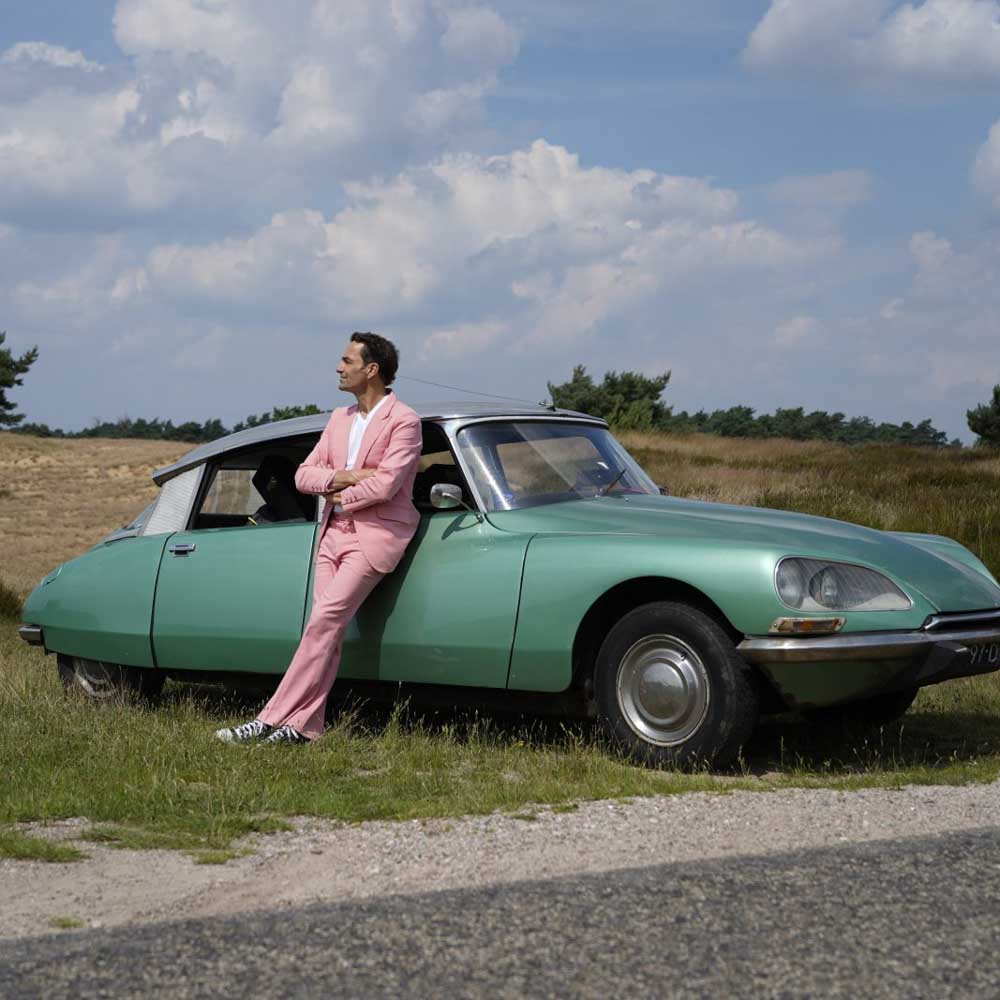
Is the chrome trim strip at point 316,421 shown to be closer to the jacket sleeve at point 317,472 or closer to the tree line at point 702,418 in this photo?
the jacket sleeve at point 317,472

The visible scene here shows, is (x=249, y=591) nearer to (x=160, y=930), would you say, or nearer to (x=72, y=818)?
(x=72, y=818)

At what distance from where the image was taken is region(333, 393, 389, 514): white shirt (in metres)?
7.33

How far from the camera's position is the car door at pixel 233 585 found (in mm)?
7512

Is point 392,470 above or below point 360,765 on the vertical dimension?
above

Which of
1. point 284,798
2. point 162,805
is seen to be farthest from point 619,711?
point 162,805

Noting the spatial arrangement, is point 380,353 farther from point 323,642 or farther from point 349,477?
point 323,642

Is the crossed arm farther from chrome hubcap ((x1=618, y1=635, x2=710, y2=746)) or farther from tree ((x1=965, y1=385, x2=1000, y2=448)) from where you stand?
tree ((x1=965, y1=385, x2=1000, y2=448))

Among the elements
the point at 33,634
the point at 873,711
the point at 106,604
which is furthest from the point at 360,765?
the point at 33,634

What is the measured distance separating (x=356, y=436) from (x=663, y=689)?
216 cm

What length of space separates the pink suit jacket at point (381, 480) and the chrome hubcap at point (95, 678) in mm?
2037

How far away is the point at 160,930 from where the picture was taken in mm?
3742

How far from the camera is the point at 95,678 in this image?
8.73 m

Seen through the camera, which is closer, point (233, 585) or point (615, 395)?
point (233, 585)

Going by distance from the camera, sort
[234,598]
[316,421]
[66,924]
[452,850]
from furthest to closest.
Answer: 1. [316,421]
2. [234,598]
3. [452,850]
4. [66,924]
